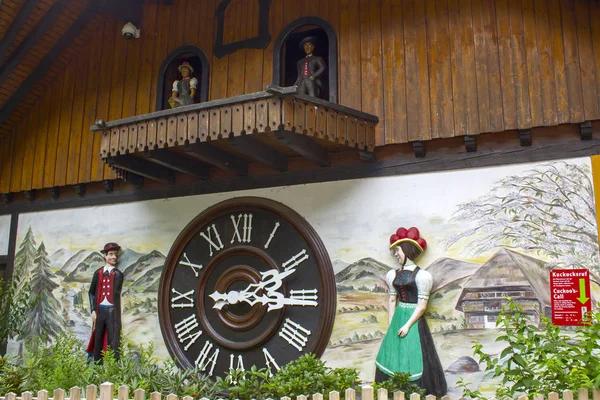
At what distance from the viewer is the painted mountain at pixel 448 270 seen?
621cm

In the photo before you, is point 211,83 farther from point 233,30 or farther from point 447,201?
point 447,201

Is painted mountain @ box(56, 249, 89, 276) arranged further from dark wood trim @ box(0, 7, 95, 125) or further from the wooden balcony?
dark wood trim @ box(0, 7, 95, 125)

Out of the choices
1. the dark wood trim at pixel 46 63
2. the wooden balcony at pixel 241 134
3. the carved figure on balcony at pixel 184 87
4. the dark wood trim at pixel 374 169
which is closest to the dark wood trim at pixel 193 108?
the wooden balcony at pixel 241 134

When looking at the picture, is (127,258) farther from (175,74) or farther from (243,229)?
(175,74)

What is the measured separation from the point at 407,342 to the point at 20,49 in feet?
22.3

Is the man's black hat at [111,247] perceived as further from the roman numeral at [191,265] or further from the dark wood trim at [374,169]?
the roman numeral at [191,265]

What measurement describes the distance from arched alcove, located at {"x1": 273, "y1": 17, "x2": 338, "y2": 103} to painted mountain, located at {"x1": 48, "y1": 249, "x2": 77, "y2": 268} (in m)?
4.03

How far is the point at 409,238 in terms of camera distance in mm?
6426

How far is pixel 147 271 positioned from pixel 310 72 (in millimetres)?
3349

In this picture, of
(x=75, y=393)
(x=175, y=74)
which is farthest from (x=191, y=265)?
(x=75, y=393)

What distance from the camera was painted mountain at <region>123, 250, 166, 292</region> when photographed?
320 inches

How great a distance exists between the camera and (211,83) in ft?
26.7

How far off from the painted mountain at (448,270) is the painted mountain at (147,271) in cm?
359

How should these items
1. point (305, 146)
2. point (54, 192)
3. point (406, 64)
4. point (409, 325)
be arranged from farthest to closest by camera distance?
1. point (54, 192)
2. point (406, 64)
3. point (305, 146)
4. point (409, 325)
